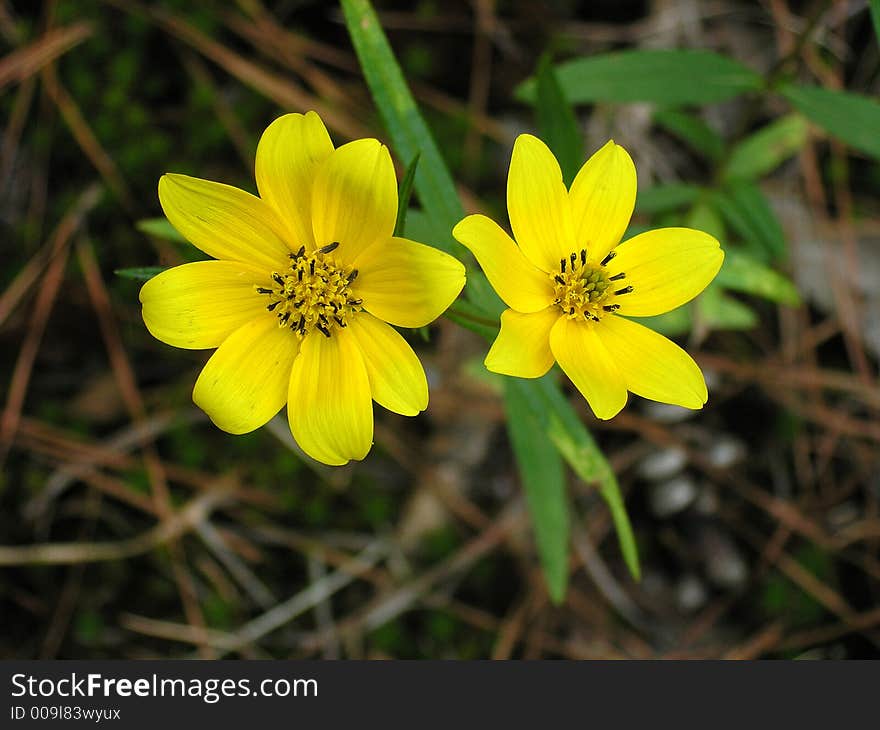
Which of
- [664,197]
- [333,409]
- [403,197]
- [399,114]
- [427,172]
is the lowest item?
[333,409]

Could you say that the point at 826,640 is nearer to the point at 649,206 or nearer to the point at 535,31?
the point at 649,206

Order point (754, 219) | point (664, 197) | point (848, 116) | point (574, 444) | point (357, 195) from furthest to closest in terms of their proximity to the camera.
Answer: point (664, 197) → point (754, 219) → point (848, 116) → point (574, 444) → point (357, 195)

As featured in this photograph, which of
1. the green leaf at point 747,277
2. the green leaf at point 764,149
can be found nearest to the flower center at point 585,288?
the green leaf at point 747,277

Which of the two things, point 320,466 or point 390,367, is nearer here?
point 390,367

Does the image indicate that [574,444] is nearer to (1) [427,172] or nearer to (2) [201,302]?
(1) [427,172]

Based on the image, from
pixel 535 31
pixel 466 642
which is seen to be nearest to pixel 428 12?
pixel 535 31

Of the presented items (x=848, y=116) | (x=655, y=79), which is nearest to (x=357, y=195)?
(x=655, y=79)
